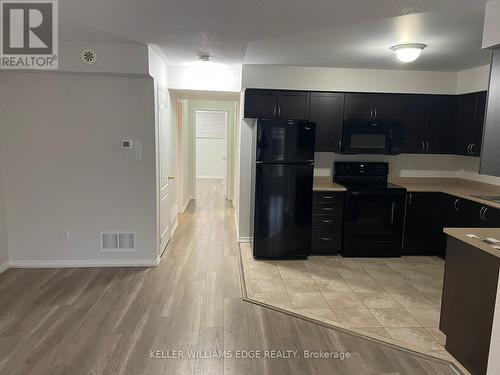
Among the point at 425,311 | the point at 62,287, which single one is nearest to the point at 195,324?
the point at 62,287

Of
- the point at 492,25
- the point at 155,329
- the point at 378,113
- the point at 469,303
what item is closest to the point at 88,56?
the point at 155,329

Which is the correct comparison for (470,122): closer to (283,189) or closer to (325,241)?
(325,241)

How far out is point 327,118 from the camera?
4.58 m

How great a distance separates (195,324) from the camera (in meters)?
2.85

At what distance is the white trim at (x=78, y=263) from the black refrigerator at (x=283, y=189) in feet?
4.48

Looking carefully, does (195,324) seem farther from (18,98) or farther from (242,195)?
(18,98)

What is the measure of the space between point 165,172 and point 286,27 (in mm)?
2707

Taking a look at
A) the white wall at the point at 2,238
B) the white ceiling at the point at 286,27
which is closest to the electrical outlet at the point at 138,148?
the white ceiling at the point at 286,27

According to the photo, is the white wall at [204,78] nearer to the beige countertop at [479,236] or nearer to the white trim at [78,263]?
the white trim at [78,263]

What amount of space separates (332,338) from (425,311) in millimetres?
1038

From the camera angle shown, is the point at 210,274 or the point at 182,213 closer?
the point at 210,274

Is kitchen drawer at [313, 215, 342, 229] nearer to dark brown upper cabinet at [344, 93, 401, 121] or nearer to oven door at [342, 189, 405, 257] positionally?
oven door at [342, 189, 405, 257]

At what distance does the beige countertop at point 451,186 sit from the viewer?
413cm

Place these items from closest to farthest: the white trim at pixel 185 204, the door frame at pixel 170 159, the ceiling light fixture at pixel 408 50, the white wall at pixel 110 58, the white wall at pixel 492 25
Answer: the white wall at pixel 492 25 < the ceiling light fixture at pixel 408 50 < the white wall at pixel 110 58 < the door frame at pixel 170 159 < the white trim at pixel 185 204
